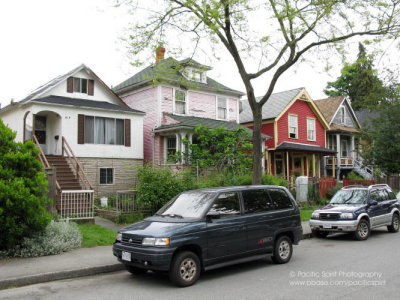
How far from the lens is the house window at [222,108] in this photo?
25750mm

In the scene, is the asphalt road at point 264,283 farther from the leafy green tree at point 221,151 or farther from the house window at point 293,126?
the house window at point 293,126

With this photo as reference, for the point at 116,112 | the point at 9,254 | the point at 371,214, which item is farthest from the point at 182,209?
the point at 116,112

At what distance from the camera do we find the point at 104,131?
1973 centimetres

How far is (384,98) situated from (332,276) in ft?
69.8

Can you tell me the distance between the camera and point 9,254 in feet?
28.9

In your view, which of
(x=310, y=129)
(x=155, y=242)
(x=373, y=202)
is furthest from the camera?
(x=310, y=129)

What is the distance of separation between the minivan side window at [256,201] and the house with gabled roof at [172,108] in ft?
38.9

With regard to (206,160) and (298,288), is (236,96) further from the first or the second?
(298,288)

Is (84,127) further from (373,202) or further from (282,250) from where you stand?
(373,202)

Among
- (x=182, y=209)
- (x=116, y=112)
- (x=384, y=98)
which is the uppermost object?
(x=384, y=98)

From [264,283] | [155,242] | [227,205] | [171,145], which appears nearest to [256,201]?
[227,205]

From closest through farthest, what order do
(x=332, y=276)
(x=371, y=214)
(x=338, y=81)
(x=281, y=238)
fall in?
(x=332, y=276) < (x=281, y=238) < (x=371, y=214) < (x=338, y=81)

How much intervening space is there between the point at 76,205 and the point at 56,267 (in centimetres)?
511

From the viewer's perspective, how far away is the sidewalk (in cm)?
720
